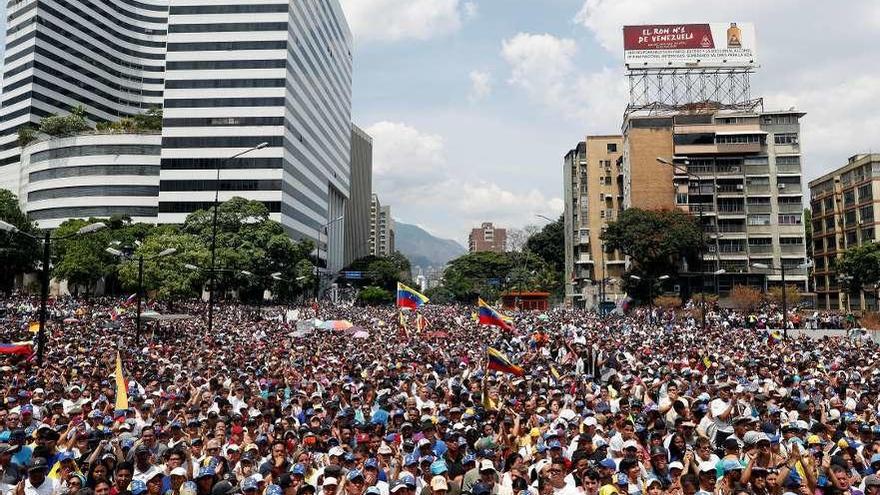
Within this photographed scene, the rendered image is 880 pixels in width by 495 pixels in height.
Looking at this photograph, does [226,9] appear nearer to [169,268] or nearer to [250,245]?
[250,245]

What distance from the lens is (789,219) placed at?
75.3 meters

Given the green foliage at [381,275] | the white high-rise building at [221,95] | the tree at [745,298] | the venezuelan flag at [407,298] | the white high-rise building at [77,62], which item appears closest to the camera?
the venezuelan flag at [407,298]

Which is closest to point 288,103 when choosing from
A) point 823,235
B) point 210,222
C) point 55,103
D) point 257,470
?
point 210,222

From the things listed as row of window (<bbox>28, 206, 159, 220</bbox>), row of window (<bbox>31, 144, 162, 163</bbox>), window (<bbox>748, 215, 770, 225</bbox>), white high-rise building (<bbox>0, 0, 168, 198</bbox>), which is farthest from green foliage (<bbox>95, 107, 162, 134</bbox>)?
window (<bbox>748, 215, 770, 225</bbox>)

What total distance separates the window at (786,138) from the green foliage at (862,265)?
53.3 feet

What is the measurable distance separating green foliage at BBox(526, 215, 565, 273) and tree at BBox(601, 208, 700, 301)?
45.0 m

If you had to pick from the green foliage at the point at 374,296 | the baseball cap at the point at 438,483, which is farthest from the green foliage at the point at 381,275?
the baseball cap at the point at 438,483

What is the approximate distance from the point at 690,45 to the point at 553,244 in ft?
164

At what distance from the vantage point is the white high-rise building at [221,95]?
8288 cm

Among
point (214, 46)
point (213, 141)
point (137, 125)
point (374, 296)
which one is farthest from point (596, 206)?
point (137, 125)

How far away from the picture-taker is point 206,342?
2633 cm

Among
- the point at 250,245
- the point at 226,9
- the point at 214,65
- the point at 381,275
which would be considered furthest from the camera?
the point at 381,275

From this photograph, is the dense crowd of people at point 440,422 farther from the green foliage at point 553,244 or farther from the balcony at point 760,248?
the green foliage at point 553,244

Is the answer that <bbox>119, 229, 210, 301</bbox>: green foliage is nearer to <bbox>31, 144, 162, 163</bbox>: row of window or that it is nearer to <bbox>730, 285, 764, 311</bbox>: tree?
<bbox>730, 285, 764, 311</bbox>: tree
